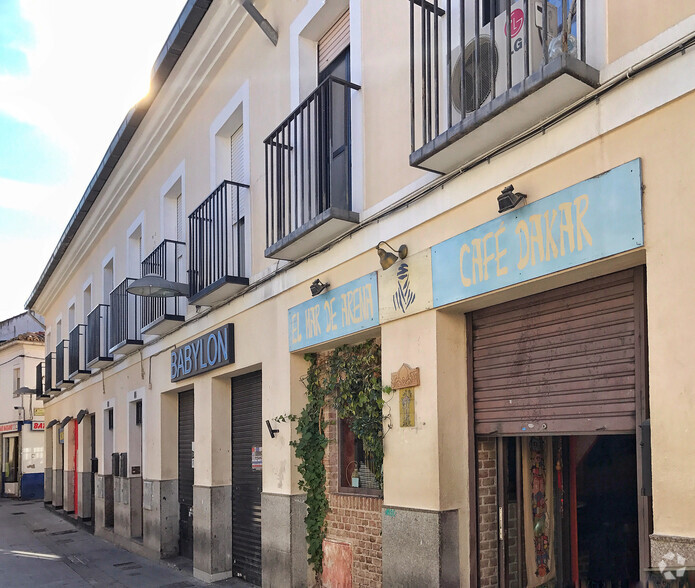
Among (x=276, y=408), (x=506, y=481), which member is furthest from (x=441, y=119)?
(x=276, y=408)

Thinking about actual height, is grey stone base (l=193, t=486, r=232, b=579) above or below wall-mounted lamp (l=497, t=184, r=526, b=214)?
below

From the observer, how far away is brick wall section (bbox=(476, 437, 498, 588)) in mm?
5297

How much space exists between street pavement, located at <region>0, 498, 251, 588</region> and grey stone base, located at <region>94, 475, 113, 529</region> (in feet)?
1.20

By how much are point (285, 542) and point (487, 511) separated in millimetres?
2785

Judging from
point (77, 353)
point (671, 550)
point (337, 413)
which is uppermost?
point (77, 353)

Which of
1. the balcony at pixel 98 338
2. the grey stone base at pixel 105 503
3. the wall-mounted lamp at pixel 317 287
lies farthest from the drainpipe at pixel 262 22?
the grey stone base at pixel 105 503

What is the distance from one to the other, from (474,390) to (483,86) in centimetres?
217

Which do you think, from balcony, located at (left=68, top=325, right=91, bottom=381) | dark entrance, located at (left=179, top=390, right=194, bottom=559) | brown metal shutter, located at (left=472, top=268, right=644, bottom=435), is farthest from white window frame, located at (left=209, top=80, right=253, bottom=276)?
balcony, located at (left=68, top=325, right=91, bottom=381)

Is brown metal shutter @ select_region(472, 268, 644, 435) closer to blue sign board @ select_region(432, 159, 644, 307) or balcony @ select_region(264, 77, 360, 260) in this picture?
blue sign board @ select_region(432, 159, 644, 307)

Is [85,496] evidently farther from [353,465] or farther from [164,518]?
[353,465]

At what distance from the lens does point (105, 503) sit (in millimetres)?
15914

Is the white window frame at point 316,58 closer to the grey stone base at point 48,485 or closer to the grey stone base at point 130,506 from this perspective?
the grey stone base at point 130,506

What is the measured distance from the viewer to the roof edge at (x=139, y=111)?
9.23m

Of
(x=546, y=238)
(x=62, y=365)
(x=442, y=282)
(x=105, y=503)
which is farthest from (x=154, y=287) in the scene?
(x=62, y=365)
